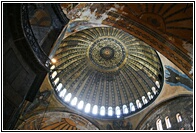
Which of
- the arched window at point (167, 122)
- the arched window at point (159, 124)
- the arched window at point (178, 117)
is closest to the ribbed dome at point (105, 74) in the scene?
the arched window at point (159, 124)

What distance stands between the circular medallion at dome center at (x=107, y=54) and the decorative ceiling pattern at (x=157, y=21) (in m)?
5.79

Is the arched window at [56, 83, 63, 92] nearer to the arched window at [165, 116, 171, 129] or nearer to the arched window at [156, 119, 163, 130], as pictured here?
the arched window at [156, 119, 163, 130]

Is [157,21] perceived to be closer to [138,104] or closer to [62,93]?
[138,104]

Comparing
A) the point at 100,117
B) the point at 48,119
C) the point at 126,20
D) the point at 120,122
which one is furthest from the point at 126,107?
the point at 126,20

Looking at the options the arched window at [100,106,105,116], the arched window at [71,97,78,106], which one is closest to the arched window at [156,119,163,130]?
the arched window at [100,106,105,116]

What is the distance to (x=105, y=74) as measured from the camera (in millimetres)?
16406

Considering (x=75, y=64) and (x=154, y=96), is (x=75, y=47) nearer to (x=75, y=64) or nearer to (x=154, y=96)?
(x=75, y=64)

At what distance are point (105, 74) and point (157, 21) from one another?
9.17 meters

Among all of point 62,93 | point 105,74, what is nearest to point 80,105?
point 62,93

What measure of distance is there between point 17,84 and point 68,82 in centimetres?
974

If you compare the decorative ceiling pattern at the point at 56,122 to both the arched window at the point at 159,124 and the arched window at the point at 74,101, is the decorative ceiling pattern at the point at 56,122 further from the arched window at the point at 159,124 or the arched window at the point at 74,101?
the arched window at the point at 159,124

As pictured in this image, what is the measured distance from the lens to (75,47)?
14773 millimetres

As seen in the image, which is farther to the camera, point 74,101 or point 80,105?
point 80,105

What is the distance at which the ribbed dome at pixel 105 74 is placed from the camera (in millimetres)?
14211
